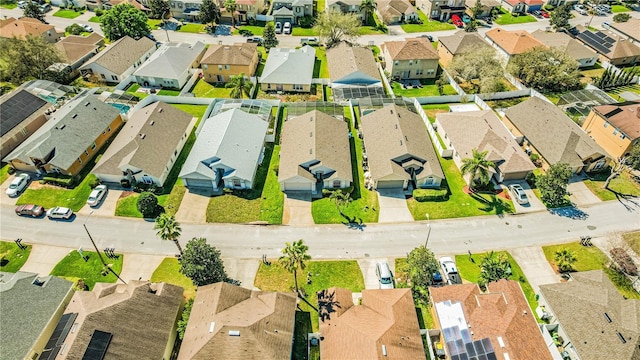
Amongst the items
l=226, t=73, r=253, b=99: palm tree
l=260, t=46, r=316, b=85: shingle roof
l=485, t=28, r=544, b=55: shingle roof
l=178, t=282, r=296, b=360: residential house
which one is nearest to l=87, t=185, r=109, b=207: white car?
l=178, t=282, r=296, b=360: residential house

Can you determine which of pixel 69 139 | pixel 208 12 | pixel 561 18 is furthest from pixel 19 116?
pixel 561 18

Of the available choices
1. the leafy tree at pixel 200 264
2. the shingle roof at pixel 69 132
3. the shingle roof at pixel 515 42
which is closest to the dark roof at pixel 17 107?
the shingle roof at pixel 69 132

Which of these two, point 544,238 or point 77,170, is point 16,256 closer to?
point 77,170

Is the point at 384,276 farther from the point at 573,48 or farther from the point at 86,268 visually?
the point at 573,48

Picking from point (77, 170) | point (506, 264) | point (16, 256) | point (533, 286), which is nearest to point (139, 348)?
point (16, 256)

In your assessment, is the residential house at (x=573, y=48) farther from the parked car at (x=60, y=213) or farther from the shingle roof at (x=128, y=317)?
the parked car at (x=60, y=213)

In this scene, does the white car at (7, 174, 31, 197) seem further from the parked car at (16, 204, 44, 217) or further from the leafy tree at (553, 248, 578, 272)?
the leafy tree at (553, 248, 578, 272)
